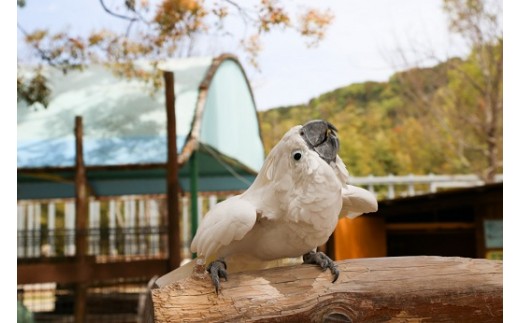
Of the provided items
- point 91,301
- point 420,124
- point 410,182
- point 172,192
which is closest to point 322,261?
point 172,192

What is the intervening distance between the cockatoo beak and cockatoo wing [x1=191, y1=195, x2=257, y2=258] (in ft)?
0.56

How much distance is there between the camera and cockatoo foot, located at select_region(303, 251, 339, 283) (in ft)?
3.69

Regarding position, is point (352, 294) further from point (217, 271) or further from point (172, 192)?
point (172, 192)

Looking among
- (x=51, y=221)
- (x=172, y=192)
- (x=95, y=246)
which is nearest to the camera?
(x=172, y=192)

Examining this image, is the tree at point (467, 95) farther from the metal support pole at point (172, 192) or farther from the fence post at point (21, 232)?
the fence post at point (21, 232)

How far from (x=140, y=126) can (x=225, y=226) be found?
2.19 m

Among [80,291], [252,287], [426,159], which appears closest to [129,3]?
[80,291]

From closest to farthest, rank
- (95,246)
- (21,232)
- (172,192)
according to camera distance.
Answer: (172,192), (95,246), (21,232)

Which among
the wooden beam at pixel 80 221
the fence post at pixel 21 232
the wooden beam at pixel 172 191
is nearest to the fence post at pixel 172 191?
the wooden beam at pixel 172 191

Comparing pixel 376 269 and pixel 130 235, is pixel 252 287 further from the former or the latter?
pixel 130 235

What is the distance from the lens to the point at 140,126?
10.4 feet

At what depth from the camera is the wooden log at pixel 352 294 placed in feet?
3.47

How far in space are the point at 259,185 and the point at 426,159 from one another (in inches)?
124

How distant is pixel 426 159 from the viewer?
4.12m
